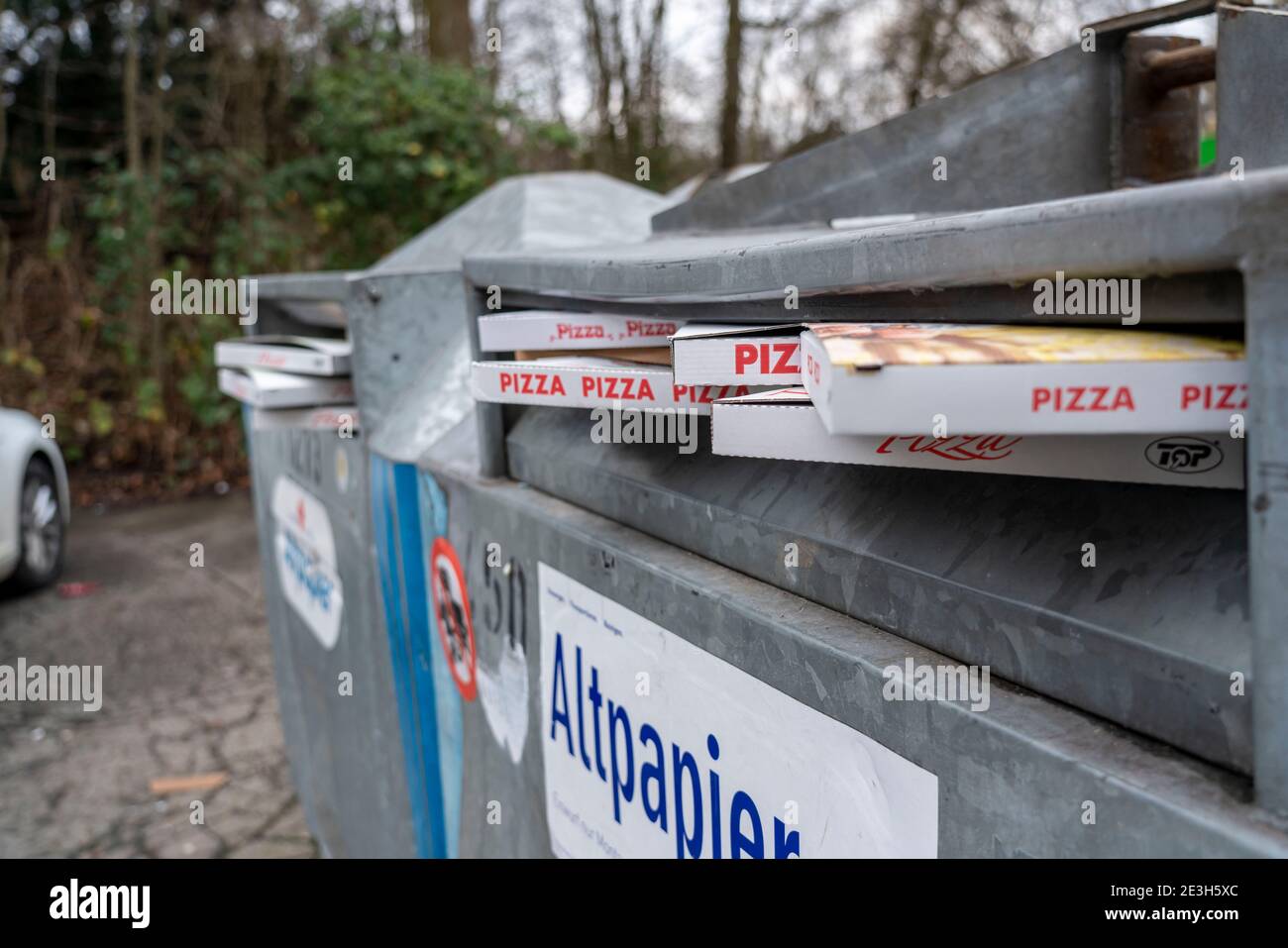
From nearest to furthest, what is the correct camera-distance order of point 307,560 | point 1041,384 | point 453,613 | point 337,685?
1. point 1041,384
2. point 453,613
3. point 337,685
4. point 307,560

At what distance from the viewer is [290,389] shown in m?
2.74

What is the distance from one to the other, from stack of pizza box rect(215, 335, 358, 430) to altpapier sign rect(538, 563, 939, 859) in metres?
1.11

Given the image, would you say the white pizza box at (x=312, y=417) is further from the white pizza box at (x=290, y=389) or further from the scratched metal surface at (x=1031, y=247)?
the scratched metal surface at (x=1031, y=247)

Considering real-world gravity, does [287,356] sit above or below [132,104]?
below

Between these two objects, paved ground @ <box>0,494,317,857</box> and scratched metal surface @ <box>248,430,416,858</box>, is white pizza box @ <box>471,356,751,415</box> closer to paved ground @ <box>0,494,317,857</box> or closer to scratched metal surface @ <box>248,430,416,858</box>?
scratched metal surface @ <box>248,430,416,858</box>

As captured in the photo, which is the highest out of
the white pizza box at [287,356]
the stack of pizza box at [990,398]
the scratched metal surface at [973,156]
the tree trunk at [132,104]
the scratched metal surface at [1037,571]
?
the tree trunk at [132,104]

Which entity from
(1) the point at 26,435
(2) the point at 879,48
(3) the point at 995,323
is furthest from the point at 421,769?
(2) the point at 879,48

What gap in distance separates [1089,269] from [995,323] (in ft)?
0.44

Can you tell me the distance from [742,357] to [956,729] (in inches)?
15.5

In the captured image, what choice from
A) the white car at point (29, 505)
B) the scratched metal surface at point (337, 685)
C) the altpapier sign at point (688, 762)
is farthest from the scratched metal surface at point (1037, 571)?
the white car at point (29, 505)

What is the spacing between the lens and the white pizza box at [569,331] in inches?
65.5

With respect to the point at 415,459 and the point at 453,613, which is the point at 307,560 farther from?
the point at 453,613

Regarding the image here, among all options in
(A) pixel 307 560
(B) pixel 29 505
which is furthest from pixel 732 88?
(A) pixel 307 560

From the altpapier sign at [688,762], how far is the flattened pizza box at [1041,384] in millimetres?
378
